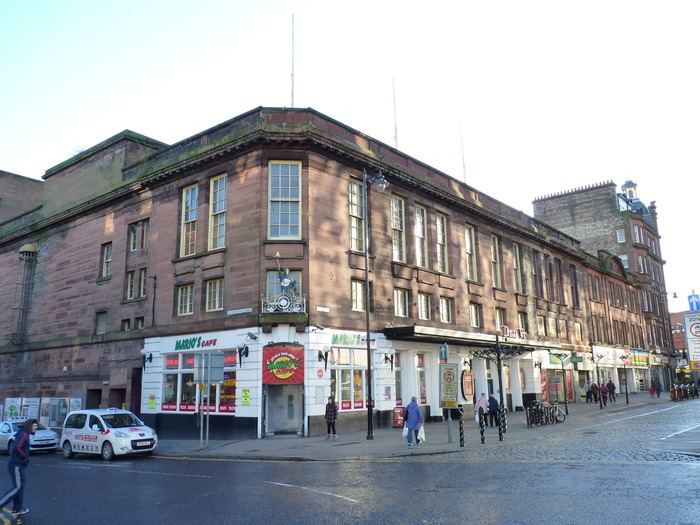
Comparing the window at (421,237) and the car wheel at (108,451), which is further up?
the window at (421,237)

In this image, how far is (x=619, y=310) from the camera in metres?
59.2

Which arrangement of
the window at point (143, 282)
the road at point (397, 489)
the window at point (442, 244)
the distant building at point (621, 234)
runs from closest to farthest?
the road at point (397, 489) → the window at point (143, 282) → the window at point (442, 244) → the distant building at point (621, 234)

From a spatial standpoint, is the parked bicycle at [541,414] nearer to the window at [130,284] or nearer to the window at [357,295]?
the window at [357,295]

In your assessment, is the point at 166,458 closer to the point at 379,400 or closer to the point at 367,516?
the point at 379,400

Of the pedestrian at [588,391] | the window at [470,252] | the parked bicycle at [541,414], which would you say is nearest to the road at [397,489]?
the parked bicycle at [541,414]

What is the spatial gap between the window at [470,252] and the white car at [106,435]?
22.0m

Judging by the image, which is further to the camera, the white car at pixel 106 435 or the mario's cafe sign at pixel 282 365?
the mario's cafe sign at pixel 282 365

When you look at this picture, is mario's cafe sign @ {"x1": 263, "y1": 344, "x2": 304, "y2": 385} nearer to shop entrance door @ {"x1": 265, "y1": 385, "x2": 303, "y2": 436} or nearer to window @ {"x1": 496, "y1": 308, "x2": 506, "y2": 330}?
shop entrance door @ {"x1": 265, "y1": 385, "x2": 303, "y2": 436}

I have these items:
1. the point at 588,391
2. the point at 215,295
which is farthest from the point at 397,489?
the point at 588,391

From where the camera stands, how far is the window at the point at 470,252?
35594mm

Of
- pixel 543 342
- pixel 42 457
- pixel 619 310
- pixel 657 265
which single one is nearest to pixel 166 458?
pixel 42 457

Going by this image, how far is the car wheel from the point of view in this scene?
1886 cm

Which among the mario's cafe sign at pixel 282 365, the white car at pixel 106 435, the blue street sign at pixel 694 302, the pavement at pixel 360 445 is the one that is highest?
the blue street sign at pixel 694 302

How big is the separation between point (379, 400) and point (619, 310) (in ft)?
140
